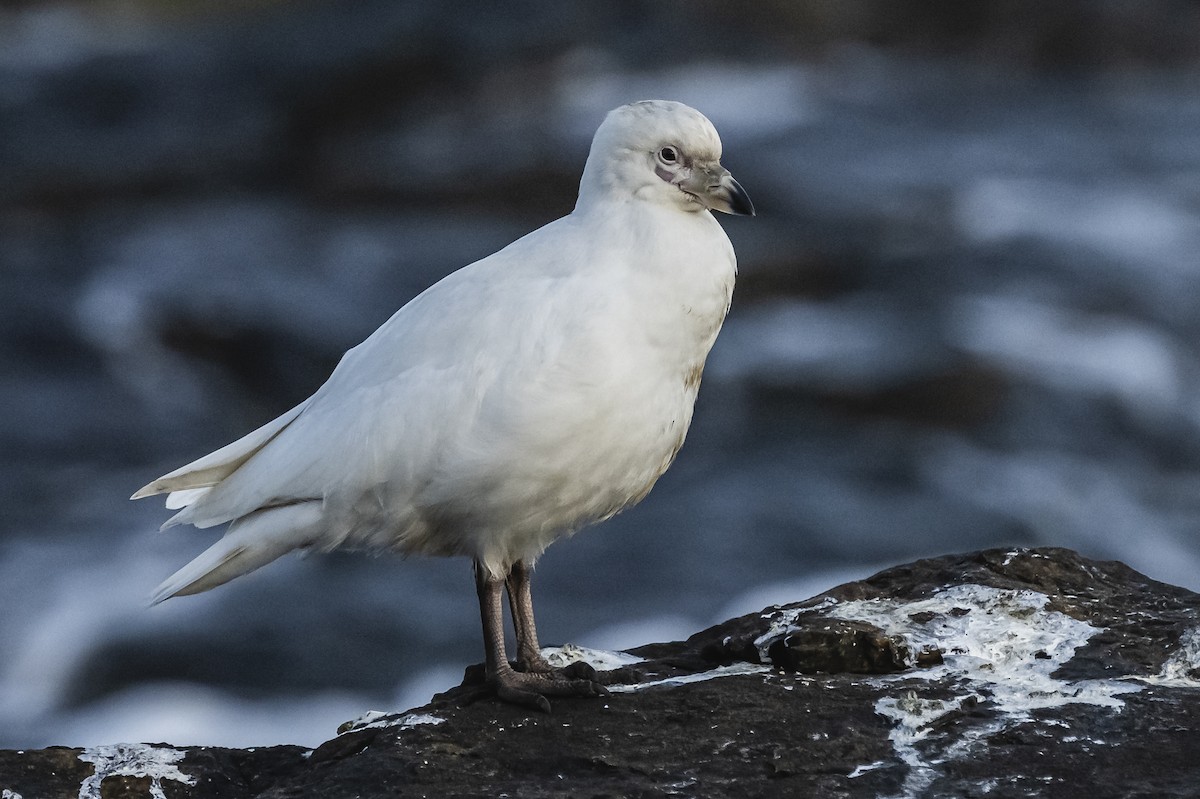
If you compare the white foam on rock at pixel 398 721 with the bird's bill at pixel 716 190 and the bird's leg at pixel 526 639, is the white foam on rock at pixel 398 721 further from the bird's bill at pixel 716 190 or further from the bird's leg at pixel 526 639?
the bird's bill at pixel 716 190

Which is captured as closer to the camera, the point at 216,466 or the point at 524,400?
the point at 524,400

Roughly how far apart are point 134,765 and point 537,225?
649 inches

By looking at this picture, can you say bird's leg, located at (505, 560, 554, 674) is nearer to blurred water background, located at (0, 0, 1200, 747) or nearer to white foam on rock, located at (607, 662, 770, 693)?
white foam on rock, located at (607, 662, 770, 693)

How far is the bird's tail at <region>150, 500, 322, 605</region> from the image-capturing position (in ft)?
25.2

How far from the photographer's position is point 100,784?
6.79 meters

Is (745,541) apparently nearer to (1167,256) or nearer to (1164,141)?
(1167,256)

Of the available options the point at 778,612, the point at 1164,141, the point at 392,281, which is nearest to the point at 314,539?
the point at 778,612

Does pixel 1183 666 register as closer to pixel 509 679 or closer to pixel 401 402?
pixel 509 679

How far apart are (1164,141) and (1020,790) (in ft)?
71.7

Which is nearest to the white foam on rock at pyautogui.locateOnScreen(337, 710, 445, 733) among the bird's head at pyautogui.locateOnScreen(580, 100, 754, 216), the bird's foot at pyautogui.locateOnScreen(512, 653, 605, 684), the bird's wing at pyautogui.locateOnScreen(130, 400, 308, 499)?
the bird's foot at pyautogui.locateOnScreen(512, 653, 605, 684)

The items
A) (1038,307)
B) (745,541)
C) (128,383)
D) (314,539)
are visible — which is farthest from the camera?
(1038,307)

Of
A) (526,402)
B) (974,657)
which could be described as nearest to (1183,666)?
(974,657)

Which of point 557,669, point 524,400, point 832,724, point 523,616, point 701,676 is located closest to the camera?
point 832,724

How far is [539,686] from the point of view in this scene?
7199mm
